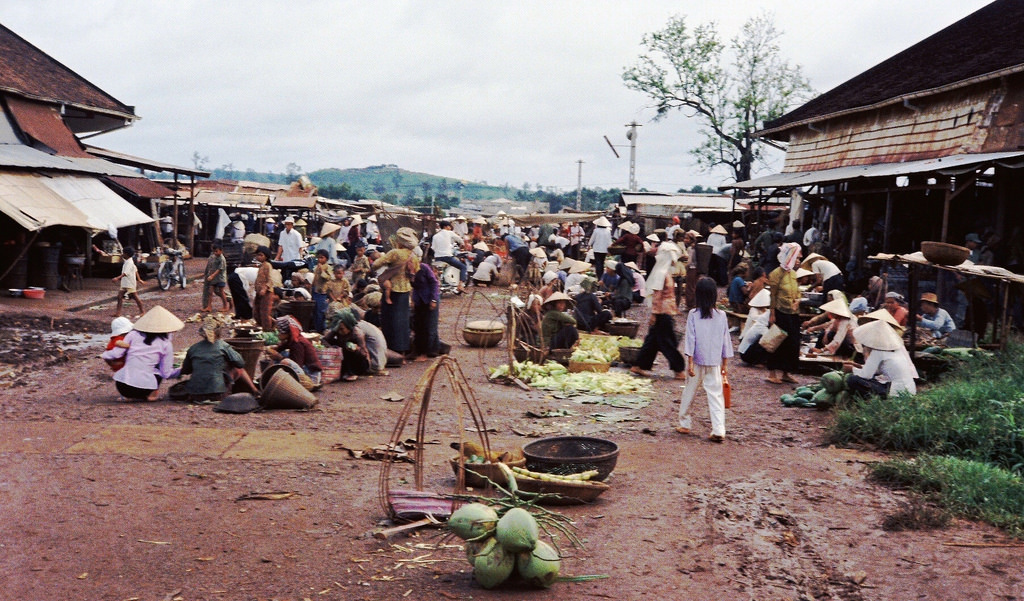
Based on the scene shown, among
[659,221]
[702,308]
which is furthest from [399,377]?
[659,221]

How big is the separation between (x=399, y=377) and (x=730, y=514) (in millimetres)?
6377

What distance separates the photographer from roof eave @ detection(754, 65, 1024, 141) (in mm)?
15508

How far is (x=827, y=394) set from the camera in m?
9.99

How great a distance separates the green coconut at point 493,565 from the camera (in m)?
5.02

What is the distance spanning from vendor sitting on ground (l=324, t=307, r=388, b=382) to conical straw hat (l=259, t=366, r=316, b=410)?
178cm

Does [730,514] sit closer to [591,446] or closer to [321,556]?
[591,446]

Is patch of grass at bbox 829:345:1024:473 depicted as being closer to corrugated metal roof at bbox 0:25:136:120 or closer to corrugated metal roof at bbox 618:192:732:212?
corrugated metal roof at bbox 0:25:136:120

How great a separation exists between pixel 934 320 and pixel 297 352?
8.49 metres

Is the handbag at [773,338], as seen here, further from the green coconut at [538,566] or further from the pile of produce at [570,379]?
the green coconut at [538,566]

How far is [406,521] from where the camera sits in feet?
19.9

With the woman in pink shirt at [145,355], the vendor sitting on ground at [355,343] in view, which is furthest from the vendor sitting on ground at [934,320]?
the woman in pink shirt at [145,355]

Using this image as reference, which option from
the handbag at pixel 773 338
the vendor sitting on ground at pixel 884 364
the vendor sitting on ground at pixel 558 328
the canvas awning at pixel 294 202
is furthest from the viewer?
the canvas awning at pixel 294 202

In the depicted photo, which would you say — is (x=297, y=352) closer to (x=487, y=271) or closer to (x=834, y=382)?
(x=834, y=382)

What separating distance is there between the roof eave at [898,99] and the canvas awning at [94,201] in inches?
667
